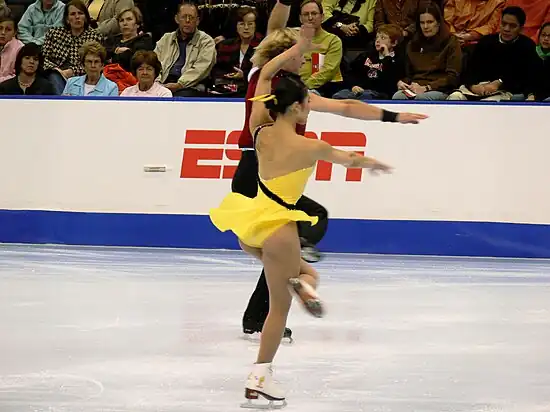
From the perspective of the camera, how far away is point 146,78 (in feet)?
28.8

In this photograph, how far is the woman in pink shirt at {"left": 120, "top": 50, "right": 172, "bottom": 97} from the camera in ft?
28.7

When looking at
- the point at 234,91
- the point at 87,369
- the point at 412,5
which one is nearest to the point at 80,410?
the point at 87,369

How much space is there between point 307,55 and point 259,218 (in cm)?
525

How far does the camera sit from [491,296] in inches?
243

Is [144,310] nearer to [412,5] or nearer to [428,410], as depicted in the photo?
[428,410]

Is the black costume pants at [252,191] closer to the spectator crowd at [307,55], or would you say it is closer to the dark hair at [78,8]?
the spectator crowd at [307,55]

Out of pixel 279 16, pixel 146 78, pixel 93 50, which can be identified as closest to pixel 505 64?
pixel 146 78

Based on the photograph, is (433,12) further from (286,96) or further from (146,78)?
(286,96)

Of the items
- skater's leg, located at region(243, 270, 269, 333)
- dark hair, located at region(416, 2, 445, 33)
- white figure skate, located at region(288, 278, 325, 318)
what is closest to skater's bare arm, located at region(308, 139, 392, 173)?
white figure skate, located at region(288, 278, 325, 318)

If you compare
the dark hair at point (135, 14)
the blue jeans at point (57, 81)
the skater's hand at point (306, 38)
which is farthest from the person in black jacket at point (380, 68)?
the skater's hand at point (306, 38)

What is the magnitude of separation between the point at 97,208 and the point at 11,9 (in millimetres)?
3415

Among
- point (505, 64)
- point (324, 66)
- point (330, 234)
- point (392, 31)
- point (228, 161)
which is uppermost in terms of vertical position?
point (392, 31)

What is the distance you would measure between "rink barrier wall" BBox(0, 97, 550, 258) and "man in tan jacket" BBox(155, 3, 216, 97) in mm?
755

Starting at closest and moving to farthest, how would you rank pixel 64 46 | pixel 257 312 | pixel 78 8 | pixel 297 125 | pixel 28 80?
pixel 297 125, pixel 257 312, pixel 28 80, pixel 78 8, pixel 64 46
